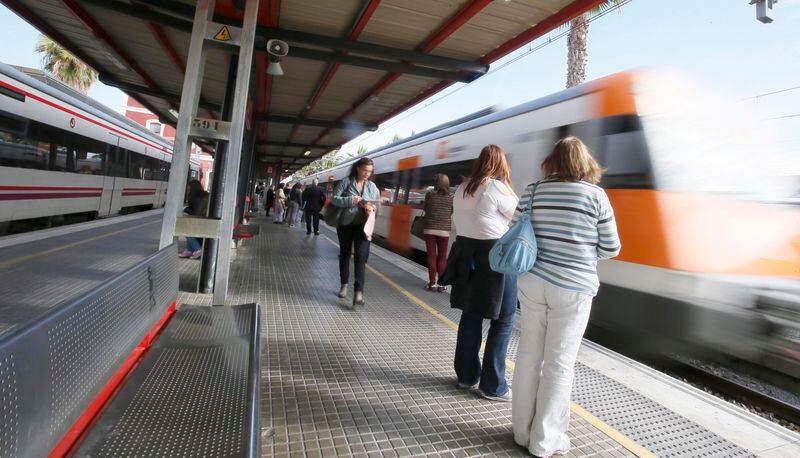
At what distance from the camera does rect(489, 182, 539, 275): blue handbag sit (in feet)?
7.34

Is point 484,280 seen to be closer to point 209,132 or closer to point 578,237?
point 578,237

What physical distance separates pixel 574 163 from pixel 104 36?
7804 mm

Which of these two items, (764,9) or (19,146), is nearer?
(764,9)

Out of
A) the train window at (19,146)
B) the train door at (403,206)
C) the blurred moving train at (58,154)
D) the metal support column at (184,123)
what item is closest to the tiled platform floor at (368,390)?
the metal support column at (184,123)

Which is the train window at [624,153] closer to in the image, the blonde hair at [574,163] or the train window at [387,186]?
the blonde hair at [574,163]

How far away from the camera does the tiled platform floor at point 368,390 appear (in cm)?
233

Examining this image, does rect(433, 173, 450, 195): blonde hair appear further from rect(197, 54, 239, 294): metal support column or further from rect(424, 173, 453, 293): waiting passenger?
rect(197, 54, 239, 294): metal support column

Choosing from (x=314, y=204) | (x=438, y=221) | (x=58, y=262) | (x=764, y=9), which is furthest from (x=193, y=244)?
(x=764, y=9)

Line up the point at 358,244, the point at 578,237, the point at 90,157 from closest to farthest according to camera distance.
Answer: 1. the point at 578,237
2. the point at 358,244
3. the point at 90,157

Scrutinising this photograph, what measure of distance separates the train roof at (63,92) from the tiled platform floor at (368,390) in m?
6.56

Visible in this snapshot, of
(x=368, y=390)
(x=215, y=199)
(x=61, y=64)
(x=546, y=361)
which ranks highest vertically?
(x=61, y=64)

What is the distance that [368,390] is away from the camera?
2889mm

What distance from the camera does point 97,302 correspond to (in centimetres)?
184

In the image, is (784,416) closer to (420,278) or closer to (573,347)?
(573,347)
